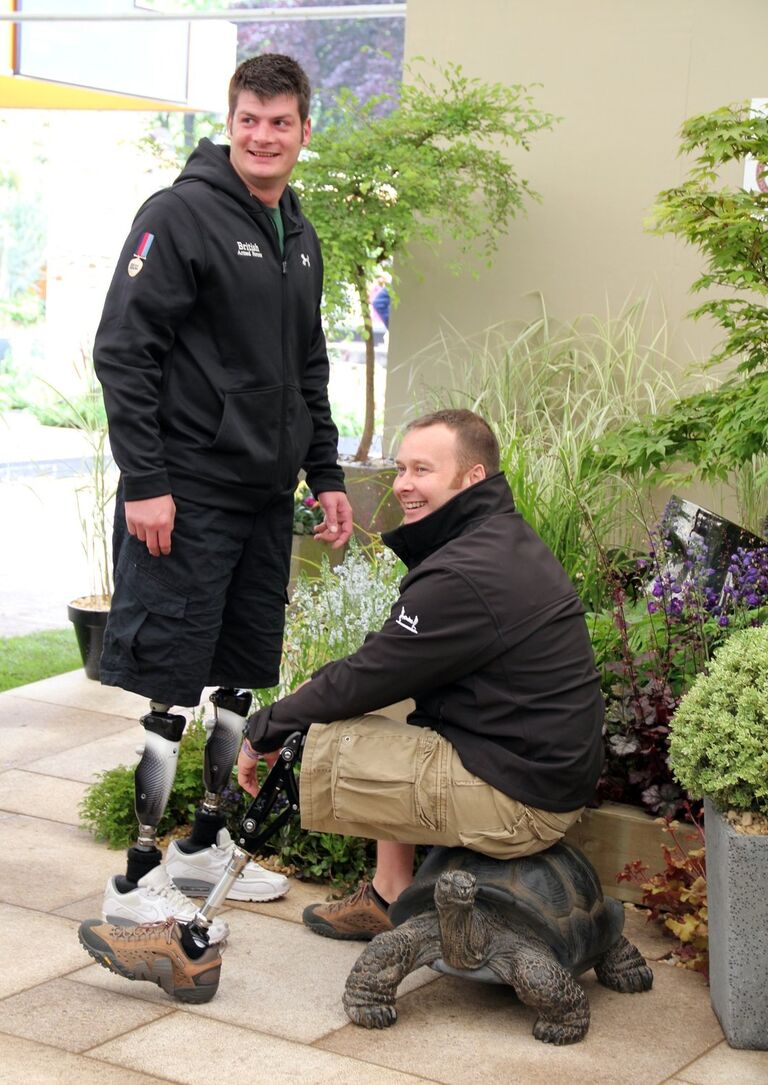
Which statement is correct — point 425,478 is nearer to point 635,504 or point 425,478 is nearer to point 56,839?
point 56,839

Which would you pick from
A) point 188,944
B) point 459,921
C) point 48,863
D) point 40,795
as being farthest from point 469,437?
point 40,795

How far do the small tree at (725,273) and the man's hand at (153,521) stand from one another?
5.50ft

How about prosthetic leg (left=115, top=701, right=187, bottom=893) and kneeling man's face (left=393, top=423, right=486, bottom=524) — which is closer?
kneeling man's face (left=393, top=423, right=486, bottom=524)

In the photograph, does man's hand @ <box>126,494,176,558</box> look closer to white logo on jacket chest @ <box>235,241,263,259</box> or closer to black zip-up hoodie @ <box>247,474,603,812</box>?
black zip-up hoodie @ <box>247,474,603,812</box>

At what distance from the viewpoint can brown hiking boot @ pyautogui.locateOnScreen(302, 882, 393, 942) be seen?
351 centimetres

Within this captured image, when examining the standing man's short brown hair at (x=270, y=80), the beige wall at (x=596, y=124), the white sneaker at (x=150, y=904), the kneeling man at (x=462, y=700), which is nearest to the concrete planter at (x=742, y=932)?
the kneeling man at (x=462, y=700)

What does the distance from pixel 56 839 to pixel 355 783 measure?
1394 mm

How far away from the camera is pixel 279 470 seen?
3514 mm

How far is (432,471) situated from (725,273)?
1.48 meters

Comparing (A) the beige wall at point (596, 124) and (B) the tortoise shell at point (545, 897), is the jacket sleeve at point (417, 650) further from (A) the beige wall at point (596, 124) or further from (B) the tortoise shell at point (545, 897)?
(A) the beige wall at point (596, 124)

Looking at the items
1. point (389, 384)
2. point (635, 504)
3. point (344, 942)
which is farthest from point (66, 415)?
point (344, 942)

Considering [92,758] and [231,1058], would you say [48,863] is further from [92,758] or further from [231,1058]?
[231,1058]

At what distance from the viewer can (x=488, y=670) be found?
124 inches

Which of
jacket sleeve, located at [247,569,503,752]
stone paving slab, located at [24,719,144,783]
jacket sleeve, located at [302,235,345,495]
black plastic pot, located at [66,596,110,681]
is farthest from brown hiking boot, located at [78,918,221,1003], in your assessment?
black plastic pot, located at [66,596,110,681]
